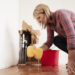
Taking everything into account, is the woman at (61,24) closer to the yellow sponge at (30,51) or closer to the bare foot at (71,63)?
the bare foot at (71,63)

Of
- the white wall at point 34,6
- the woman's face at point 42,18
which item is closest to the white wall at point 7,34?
the woman's face at point 42,18

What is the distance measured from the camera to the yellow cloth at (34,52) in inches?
72.5

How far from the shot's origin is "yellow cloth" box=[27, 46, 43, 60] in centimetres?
184

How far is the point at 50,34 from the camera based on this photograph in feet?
5.85

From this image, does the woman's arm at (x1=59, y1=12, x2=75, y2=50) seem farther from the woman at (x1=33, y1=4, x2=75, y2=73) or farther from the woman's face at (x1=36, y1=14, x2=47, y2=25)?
the woman's face at (x1=36, y1=14, x2=47, y2=25)

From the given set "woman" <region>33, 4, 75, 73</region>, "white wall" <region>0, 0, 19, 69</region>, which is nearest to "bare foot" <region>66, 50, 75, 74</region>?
"woman" <region>33, 4, 75, 73</region>

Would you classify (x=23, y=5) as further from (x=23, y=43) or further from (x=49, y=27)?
(x=49, y=27)

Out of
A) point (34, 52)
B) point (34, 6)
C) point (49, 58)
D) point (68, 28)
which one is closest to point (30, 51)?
point (34, 52)

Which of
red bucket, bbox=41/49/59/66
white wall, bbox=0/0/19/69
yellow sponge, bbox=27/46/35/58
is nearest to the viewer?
white wall, bbox=0/0/19/69

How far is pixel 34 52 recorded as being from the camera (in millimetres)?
1903

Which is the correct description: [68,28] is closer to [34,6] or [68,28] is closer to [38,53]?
[38,53]

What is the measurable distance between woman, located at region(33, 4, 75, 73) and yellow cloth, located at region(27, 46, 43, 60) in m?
0.08

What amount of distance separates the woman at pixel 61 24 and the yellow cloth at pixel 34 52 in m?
0.08

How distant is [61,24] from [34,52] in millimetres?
564
